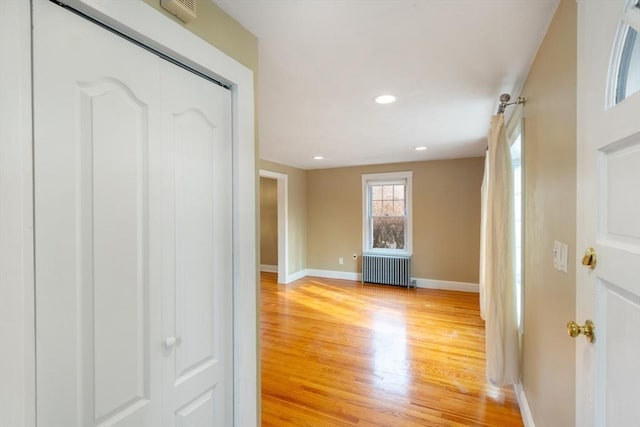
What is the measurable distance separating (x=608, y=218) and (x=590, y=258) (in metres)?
0.14

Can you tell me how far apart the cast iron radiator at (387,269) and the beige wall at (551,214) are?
324cm

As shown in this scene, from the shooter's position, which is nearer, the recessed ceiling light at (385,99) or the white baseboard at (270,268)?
the recessed ceiling light at (385,99)

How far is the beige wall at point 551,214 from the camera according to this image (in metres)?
1.13

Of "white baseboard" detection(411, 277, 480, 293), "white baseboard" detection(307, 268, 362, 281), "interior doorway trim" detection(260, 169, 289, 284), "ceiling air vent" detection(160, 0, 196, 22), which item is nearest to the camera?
"ceiling air vent" detection(160, 0, 196, 22)

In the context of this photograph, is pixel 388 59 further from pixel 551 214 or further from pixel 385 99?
pixel 551 214

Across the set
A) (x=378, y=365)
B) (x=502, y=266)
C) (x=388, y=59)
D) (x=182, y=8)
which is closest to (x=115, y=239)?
(x=182, y=8)

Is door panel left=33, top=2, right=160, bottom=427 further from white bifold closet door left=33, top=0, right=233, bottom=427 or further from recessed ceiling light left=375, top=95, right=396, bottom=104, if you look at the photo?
recessed ceiling light left=375, top=95, right=396, bottom=104

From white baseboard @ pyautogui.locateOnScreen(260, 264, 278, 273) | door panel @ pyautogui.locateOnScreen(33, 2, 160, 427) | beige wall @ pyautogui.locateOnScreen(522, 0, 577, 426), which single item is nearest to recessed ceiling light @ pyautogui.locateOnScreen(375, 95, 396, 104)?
beige wall @ pyautogui.locateOnScreen(522, 0, 577, 426)

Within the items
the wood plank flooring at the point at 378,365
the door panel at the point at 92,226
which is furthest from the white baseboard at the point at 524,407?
the door panel at the point at 92,226

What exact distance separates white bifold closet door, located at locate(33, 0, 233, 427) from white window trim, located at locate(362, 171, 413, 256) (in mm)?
4460

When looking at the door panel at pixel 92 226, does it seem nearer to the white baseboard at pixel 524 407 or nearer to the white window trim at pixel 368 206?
the white baseboard at pixel 524 407

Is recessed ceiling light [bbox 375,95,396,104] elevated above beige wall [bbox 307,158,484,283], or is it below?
above

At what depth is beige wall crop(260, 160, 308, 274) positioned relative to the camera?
18.4 feet

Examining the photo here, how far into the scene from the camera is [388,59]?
5.48 feet
